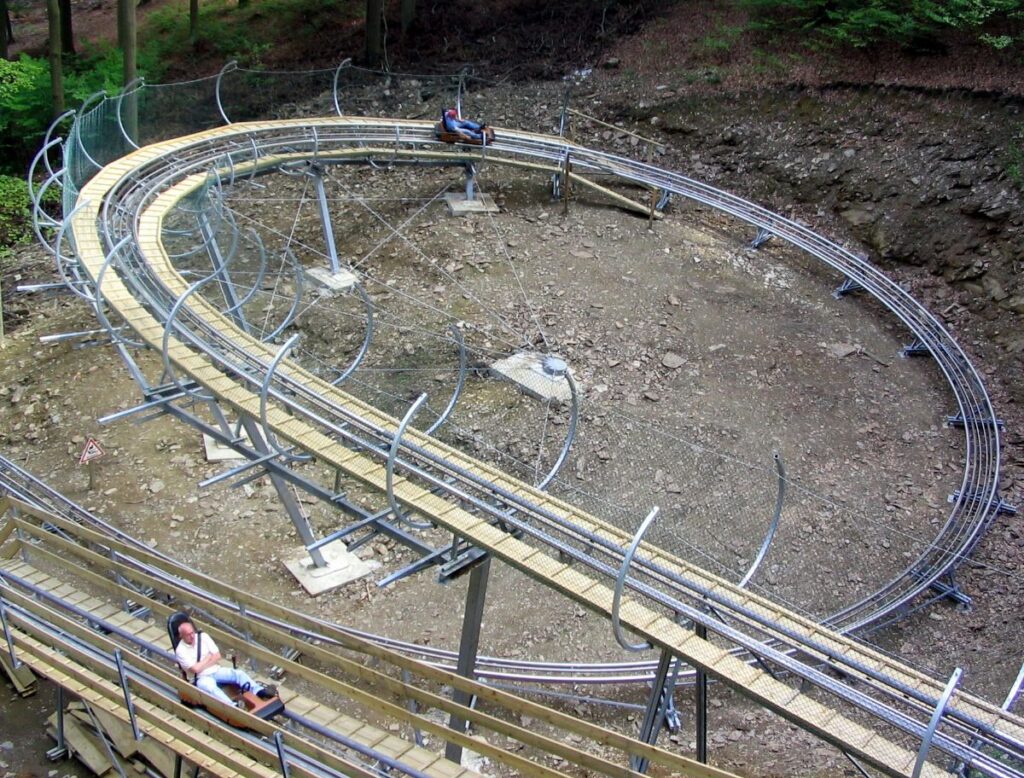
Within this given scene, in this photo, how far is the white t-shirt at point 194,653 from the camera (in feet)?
27.9

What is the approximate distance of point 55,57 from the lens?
24688 mm

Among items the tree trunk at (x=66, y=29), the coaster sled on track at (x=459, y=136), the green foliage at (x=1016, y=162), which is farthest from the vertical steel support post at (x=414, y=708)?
the tree trunk at (x=66, y=29)

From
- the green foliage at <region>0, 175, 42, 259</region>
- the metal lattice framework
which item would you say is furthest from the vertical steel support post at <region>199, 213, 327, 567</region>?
the green foliage at <region>0, 175, 42, 259</region>

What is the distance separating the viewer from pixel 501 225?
73.9ft

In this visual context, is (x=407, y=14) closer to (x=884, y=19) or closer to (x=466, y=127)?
(x=466, y=127)

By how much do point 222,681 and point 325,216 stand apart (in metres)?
13.4

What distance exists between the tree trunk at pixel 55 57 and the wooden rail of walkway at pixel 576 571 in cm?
1347

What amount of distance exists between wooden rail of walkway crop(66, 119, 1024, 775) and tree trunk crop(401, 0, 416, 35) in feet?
69.2

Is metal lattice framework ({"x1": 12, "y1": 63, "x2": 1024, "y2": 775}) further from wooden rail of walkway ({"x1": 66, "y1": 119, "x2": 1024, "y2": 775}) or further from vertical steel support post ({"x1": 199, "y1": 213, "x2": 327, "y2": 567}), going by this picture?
vertical steel support post ({"x1": 199, "y1": 213, "x2": 327, "y2": 567})

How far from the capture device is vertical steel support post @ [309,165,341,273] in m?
19.5

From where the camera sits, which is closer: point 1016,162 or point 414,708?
point 414,708

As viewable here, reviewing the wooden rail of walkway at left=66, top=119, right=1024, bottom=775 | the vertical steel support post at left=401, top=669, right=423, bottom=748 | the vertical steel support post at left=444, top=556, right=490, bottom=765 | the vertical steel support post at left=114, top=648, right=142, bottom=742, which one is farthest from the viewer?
the vertical steel support post at left=401, top=669, right=423, bottom=748

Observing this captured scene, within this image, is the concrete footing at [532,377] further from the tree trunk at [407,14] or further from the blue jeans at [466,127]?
the tree trunk at [407,14]

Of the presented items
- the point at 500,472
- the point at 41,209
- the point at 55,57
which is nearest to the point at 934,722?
the point at 500,472
